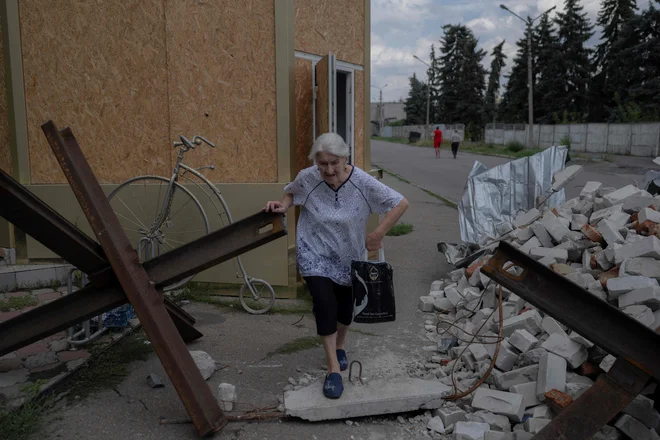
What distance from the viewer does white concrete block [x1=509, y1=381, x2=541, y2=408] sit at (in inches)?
149

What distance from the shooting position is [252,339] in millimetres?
5180

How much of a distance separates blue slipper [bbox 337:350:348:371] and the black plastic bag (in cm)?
57

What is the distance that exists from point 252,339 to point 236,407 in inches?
50.5

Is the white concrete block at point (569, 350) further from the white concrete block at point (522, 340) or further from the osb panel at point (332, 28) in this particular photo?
the osb panel at point (332, 28)

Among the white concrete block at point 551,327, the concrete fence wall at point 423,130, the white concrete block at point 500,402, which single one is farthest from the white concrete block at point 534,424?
the concrete fence wall at point 423,130

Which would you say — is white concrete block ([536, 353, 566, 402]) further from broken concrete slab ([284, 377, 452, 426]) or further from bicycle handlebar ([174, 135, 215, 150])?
bicycle handlebar ([174, 135, 215, 150])

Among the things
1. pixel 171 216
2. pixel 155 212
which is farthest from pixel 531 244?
pixel 155 212

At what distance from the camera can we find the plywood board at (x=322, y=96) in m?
6.30

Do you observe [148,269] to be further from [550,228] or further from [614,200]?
[614,200]

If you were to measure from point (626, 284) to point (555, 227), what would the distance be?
1.80 metres

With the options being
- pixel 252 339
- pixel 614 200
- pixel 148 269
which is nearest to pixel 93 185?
pixel 148 269

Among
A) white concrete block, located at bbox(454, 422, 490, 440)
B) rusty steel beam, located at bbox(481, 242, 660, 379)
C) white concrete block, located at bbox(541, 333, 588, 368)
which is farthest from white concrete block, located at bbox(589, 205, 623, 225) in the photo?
rusty steel beam, located at bbox(481, 242, 660, 379)

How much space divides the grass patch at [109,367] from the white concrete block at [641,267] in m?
3.88

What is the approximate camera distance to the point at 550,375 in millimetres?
3820
